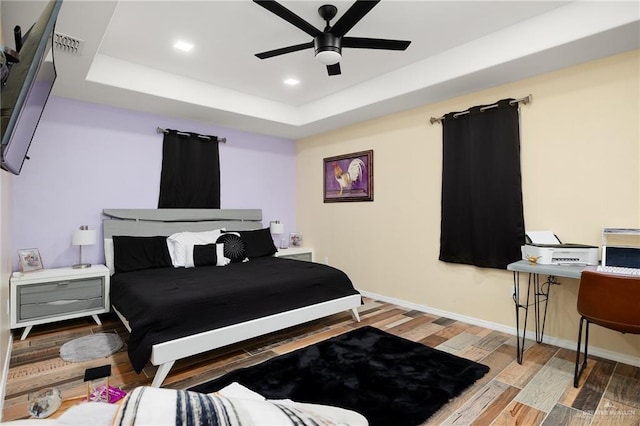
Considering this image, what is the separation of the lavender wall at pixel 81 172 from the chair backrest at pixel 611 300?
14.6 ft

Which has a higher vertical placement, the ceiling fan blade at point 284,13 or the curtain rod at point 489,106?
the ceiling fan blade at point 284,13

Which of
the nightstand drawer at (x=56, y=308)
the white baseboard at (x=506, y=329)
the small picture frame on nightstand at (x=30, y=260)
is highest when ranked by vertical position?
the small picture frame on nightstand at (x=30, y=260)

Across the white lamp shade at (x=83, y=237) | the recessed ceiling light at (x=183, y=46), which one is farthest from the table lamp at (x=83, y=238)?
the recessed ceiling light at (x=183, y=46)

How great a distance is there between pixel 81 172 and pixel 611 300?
4919 mm

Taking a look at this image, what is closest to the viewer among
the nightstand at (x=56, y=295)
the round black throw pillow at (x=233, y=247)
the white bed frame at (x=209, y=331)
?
the white bed frame at (x=209, y=331)

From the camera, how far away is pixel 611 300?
211 centimetres

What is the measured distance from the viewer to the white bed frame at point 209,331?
2.30 meters

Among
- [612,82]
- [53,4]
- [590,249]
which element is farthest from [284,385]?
[612,82]

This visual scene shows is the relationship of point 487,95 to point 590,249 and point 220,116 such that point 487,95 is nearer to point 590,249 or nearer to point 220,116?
point 590,249

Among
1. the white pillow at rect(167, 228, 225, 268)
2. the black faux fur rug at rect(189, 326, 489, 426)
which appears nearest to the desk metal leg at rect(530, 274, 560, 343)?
the black faux fur rug at rect(189, 326, 489, 426)

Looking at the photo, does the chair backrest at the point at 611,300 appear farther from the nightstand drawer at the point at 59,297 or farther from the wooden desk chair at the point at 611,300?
the nightstand drawer at the point at 59,297

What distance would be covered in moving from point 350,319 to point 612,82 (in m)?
3.14

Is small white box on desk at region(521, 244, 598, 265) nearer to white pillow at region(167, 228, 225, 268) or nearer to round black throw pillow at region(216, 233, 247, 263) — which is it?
round black throw pillow at region(216, 233, 247, 263)

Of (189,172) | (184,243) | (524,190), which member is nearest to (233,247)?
(184,243)
